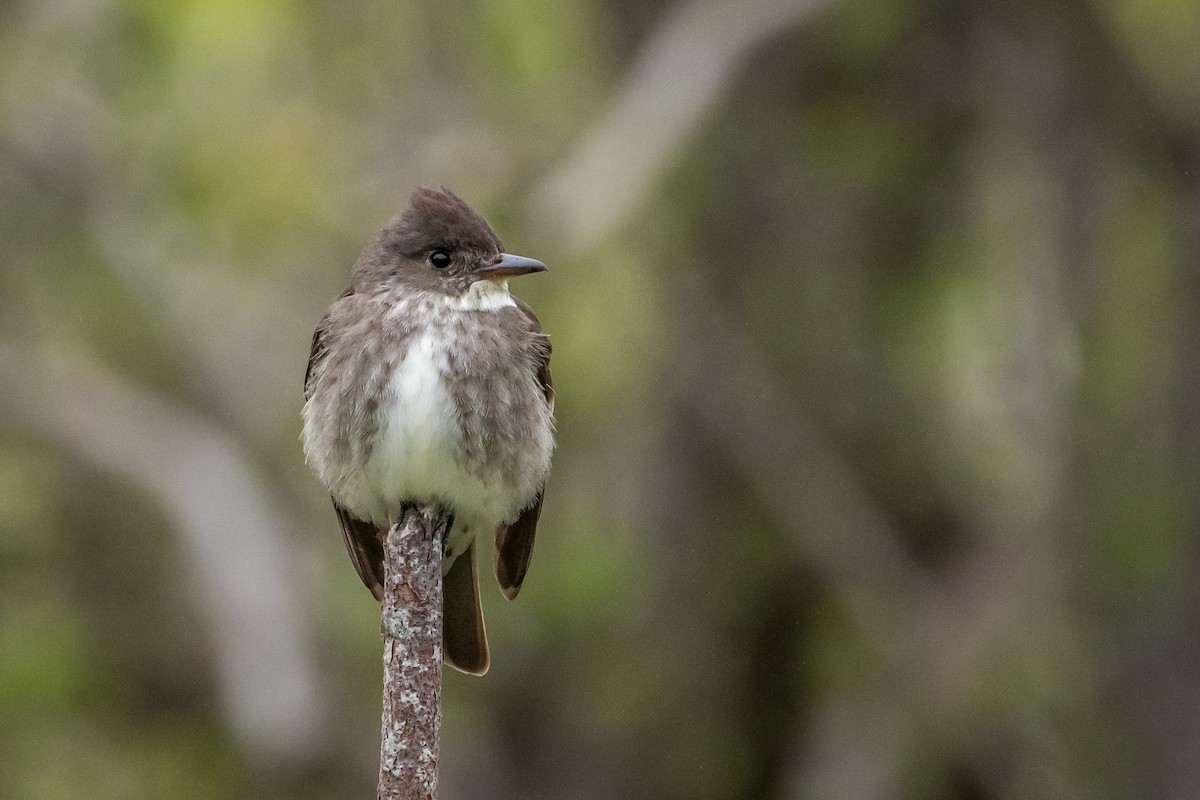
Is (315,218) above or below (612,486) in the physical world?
above

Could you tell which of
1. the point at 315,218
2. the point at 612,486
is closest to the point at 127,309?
the point at 315,218


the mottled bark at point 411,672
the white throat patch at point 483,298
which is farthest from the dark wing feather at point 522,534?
the mottled bark at point 411,672

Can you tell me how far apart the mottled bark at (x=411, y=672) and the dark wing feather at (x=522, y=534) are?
1.32 meters

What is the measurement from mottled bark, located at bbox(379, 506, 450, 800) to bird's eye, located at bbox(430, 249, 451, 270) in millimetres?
1343

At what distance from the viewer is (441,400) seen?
13.2 feet

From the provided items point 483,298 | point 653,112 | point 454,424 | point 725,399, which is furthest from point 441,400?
point 725,399

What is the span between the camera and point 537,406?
4.30 m

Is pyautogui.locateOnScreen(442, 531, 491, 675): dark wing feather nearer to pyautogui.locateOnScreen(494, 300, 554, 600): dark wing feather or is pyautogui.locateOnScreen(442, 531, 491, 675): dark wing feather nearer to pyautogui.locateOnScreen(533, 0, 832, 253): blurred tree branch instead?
pyautogui.locateOnScreen(494, 300, 554, 600): dark wing feather

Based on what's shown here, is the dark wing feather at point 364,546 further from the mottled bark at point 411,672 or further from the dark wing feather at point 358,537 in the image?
the mottled bark at point 411,672

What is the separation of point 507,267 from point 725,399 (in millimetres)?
4987

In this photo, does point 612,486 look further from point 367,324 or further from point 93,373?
point 367,324

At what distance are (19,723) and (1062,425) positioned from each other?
19.6ft

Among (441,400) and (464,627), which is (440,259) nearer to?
(441,400)

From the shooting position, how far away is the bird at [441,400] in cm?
404
